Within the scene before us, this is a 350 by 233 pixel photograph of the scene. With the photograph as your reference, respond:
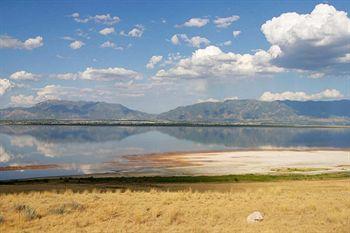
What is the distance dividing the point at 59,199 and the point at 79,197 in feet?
4.47

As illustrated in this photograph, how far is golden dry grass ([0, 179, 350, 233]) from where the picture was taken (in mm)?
18573

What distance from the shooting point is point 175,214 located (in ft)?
69.4

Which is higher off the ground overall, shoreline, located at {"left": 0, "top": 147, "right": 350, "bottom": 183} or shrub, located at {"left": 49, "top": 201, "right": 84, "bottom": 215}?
shrub, located at {"left": 49, "top": 201, "right": 84, "bottom": 215}

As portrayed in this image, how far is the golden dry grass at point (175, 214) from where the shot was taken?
18.6 m

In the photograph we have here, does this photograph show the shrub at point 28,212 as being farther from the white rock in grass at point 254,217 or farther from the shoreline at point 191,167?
the shoreline at point 191,167

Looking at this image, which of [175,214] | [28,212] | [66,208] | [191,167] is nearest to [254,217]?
[175,214]

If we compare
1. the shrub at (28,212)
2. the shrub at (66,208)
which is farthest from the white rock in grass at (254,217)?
the shrub at (28,212)

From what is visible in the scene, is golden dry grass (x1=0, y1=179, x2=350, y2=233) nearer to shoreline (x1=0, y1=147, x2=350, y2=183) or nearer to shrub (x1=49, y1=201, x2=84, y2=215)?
shrub (x1=49, y1=201, x2=84, y2=215)

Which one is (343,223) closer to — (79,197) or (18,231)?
(18,231)

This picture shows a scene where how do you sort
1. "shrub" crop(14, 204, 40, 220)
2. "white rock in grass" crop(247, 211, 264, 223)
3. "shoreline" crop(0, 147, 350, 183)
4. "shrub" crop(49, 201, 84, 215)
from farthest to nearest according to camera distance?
"shoreline" crop(0, 147, 350, 183)
"shrub" crop(49, 201, 84, 215)
"shrub" crop(14, 204, 40, 220)
"white rock in grass" crop(247, 211, 264, 223)

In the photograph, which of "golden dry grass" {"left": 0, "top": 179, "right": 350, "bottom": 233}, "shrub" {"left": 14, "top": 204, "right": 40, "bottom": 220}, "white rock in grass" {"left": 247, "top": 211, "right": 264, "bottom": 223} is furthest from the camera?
"shrub" {"left": 14, "top": 204, "right": 40, "bottom": 220}

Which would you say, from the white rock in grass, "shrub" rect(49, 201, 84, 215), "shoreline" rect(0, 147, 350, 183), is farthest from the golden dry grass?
"shoreline" rect(0, 147, 350, 183)

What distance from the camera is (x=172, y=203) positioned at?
25.0m

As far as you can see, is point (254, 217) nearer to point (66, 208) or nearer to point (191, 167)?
point (66, 208)
